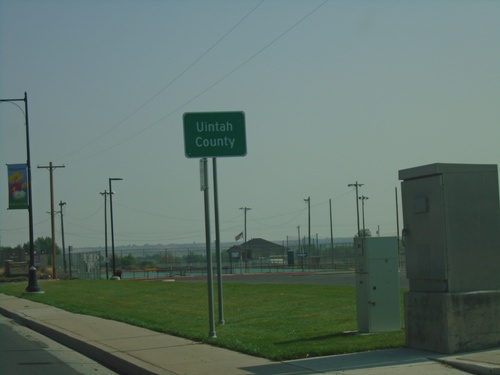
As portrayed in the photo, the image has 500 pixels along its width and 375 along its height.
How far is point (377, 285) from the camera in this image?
1284 cm

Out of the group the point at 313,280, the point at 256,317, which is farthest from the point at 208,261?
the point at 313,280

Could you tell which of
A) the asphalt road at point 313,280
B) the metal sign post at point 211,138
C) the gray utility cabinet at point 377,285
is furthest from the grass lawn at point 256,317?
the asphalt road at point 313,280

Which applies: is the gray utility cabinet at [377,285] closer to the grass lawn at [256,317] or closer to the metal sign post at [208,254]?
the grass lawn at [256,317]

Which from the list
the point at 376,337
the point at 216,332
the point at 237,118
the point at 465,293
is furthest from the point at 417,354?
the point at 237,118

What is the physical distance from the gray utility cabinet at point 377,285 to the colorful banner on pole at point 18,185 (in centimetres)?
2450

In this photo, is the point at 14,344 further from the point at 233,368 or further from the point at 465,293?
the point at 465,293

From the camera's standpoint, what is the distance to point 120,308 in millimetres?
22203

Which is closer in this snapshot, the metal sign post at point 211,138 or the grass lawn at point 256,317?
the grass lawn at point 256,317

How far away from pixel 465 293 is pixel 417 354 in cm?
108

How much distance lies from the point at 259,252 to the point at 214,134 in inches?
3728

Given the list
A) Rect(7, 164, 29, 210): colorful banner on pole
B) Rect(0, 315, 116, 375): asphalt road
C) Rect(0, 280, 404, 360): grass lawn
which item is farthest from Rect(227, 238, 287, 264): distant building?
Rect(0, 315, 116, 375): asphalt road

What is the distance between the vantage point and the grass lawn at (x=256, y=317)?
11.7 meters

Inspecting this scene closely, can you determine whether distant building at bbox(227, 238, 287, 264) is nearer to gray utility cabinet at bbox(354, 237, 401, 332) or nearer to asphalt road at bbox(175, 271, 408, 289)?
asphalt road at bbox(175, 271, 408, 289)

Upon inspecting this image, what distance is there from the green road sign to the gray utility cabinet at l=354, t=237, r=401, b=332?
3.12m
